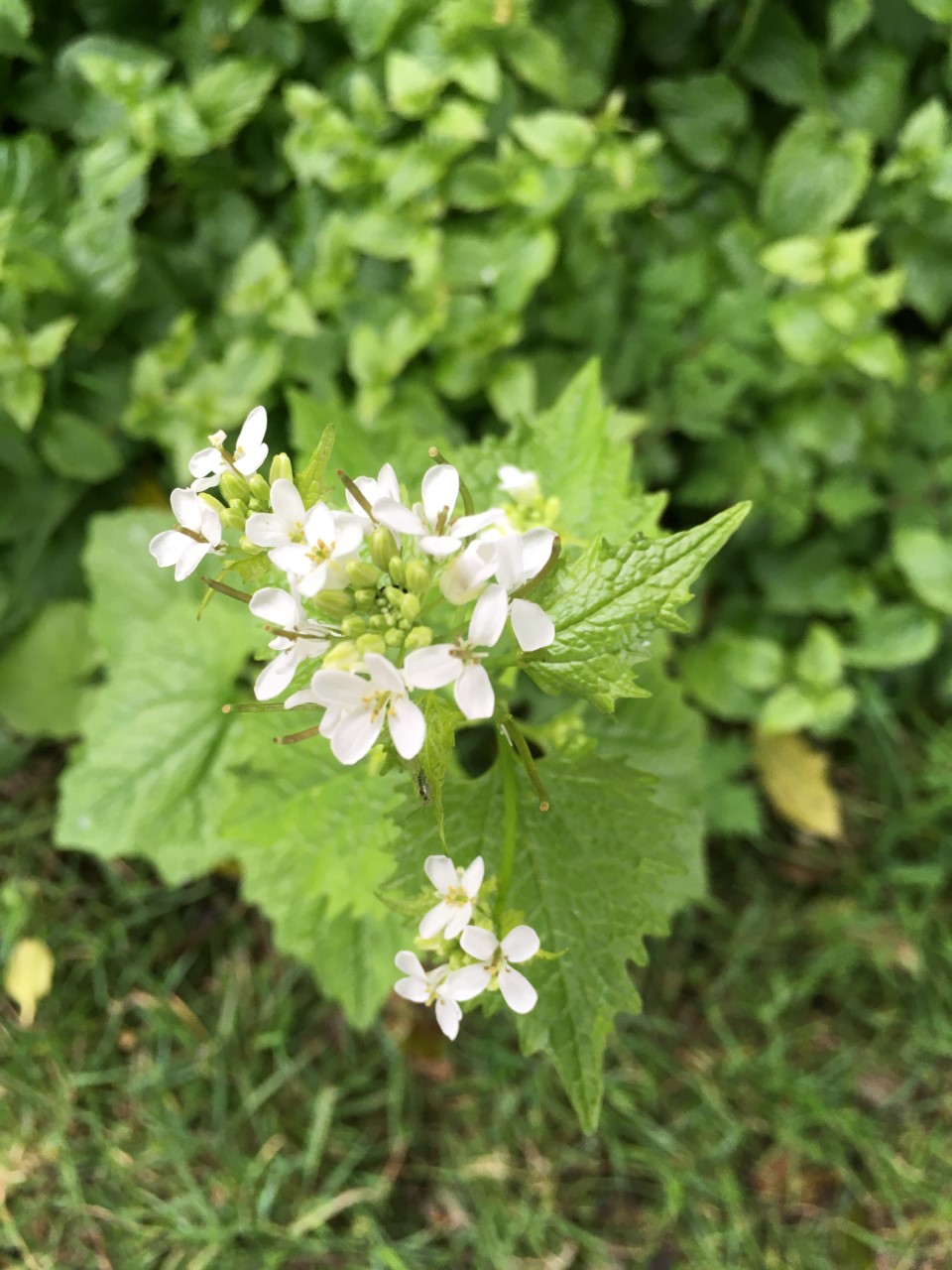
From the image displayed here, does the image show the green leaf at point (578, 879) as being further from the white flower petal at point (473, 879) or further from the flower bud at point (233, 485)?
the flower bud at point (233, 485)

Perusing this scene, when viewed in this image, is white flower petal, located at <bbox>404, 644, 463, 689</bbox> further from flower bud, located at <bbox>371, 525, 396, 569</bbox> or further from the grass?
the grass

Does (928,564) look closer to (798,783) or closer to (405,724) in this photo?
(798,783)

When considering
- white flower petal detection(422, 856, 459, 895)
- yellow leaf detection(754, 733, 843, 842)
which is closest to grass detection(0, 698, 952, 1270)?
yellow leaf detection(754, 733, 843, 842)

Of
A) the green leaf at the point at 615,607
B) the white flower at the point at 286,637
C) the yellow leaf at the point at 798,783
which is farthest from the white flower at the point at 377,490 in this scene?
the yellow leaf at the point at 798,783

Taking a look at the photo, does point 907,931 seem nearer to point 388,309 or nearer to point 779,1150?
point 779,1150

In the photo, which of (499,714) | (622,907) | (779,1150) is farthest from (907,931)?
(499,714)

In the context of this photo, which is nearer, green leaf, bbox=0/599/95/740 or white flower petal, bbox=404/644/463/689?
white flower petal, bbox=404/644/463/689
